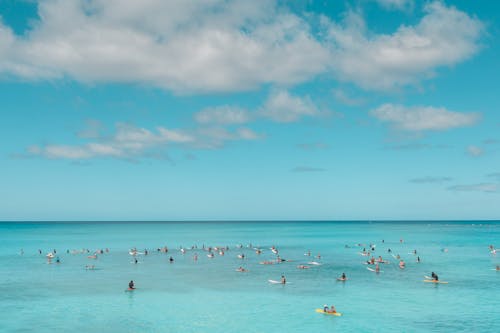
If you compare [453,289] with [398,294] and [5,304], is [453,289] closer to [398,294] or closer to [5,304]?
[398,294]

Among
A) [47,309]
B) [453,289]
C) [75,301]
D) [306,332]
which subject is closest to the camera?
[306,332]

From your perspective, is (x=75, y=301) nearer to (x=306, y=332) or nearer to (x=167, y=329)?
(x=167, y=329)

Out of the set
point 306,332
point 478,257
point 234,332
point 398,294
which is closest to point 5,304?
point 234,332

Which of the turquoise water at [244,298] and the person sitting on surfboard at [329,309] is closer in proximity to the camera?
the turquoise water at [244,298]

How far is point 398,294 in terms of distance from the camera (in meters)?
48.6

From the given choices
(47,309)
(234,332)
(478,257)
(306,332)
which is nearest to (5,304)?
(47,309)

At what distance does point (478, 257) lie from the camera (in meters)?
86.5

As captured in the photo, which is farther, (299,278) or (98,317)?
(299,278)

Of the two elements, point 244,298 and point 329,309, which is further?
point 244,298

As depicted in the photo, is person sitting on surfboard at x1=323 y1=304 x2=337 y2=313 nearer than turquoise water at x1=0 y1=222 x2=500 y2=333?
No

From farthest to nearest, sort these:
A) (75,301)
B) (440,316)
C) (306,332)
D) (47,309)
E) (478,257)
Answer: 1. (478,257)
2. (75,301)
3. (47,309)
4. (440,316)
5. (306,332)

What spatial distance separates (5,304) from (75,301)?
21.4 ft

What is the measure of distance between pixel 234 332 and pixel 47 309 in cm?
1907

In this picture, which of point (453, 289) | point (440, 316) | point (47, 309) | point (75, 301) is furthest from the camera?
point (453, 289)
